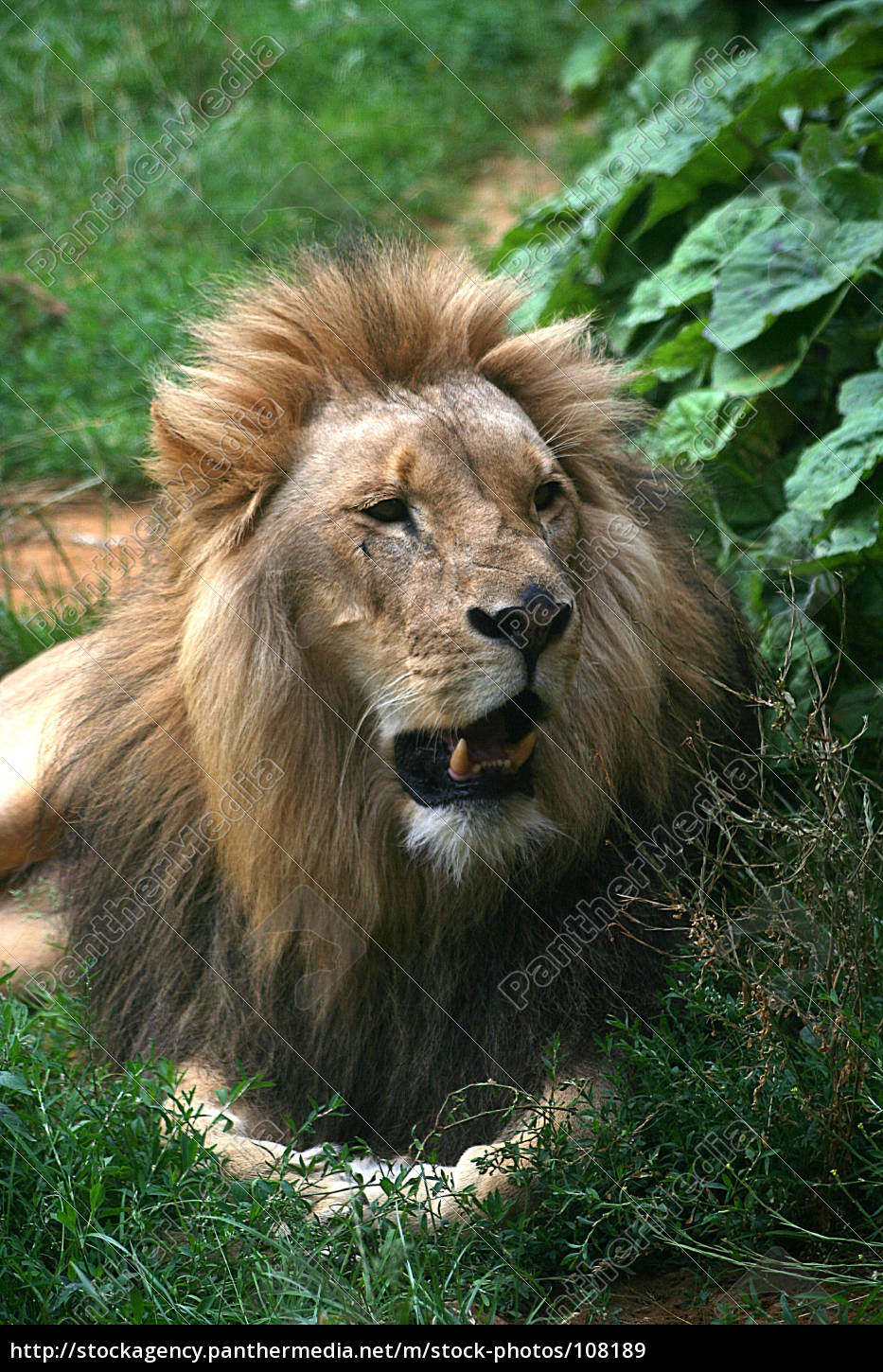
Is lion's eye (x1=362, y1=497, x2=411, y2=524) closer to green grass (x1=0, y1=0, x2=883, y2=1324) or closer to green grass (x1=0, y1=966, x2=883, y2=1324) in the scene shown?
green grass (x1=0, y1=0, x2=883, y2=1324)

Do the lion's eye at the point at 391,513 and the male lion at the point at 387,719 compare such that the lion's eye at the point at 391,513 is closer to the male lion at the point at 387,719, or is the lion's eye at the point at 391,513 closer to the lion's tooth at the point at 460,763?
the male lion at the point at 387,719

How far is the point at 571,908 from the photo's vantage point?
274 centimetres

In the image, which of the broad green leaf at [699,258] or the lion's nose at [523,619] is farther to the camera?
the broad green leaf at [699,258]

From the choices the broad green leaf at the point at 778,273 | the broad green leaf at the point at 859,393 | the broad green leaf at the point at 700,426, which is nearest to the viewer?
the broad green leaf at the point at 859,393

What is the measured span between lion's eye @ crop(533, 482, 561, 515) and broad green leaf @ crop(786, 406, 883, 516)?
1.04 m

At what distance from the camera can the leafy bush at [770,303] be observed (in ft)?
11.4

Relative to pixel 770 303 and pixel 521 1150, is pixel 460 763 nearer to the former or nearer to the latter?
pixel 521 1150

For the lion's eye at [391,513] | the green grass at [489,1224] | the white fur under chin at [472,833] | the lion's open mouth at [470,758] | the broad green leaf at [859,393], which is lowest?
the green grass at [489,1224]

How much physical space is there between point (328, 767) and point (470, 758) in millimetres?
278

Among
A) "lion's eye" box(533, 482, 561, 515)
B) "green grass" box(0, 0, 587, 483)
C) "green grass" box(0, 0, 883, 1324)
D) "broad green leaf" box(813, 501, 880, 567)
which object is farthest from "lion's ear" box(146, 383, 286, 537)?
"green grass" box(0, 0, 587, 483)

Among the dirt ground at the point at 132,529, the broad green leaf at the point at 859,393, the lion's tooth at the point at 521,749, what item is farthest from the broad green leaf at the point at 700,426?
the lion's tooth at the point at 521,749

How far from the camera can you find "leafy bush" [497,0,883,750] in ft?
11.4
